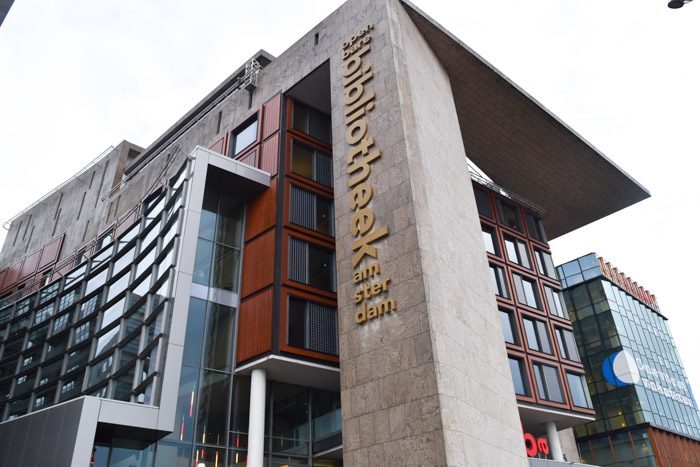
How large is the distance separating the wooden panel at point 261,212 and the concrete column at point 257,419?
793 cm

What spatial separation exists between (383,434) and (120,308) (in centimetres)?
1807

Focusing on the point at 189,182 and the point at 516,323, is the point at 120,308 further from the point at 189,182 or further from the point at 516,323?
the point at 516,323

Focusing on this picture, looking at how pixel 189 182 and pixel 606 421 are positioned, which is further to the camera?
pixel 606 421

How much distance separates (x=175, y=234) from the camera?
29344 millimetres

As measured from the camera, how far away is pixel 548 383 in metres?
39.9

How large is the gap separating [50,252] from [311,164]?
111 ft

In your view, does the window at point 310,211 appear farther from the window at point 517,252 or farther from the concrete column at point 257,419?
the window at point 517,252

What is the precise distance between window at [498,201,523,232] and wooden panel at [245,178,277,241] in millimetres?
21768

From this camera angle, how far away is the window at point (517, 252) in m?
45.2

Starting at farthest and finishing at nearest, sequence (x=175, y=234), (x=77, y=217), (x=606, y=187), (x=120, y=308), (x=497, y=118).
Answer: (x=77, y=217) → (x=606, y=187) → (x=497, y=118) → (x=120, y=308) → (x=175, y=234)

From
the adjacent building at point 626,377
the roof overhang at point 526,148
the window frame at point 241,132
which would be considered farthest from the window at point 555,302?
the window frame at point 241,132

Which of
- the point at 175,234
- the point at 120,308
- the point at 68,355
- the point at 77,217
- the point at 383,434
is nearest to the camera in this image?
the point at 383,434

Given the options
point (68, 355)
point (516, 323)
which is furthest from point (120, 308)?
point (516, 323)

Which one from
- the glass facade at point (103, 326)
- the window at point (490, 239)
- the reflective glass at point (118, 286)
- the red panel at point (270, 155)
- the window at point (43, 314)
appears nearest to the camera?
the glass facade at point (103, 326)
